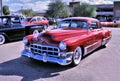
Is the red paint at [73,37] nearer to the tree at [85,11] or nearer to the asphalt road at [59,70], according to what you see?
the asphalt road at [59,70]

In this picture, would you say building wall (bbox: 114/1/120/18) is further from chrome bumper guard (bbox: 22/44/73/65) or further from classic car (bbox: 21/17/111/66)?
chrome bumper guard (bbox: 22/44/73/65)

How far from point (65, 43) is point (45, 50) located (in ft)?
2.40

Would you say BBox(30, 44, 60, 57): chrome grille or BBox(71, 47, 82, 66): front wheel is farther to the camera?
BBox(71, 47, 82, 66): front wheel

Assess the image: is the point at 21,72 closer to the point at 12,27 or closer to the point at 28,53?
the point at 28,53

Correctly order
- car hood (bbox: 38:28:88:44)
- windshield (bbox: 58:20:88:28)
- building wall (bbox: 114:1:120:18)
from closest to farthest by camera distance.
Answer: car hood (bbox: 38:28:88:44) → windshield (bbox: 58:20:88:28) → building wall (bbox: 114:1:120:18)

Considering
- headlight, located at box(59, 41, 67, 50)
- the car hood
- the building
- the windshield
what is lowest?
the building

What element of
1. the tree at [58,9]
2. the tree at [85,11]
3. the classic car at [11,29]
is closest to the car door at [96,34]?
the classic car at [11,29]

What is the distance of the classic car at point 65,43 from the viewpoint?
6027 mm

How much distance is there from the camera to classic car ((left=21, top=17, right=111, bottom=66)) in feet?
19.8

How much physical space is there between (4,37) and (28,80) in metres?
6.54

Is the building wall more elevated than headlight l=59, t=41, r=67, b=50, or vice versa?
headlight l=59, t=41, r=67, b=50

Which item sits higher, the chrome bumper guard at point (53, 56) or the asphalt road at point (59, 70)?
the chrome bumper guard at point (53, 56)

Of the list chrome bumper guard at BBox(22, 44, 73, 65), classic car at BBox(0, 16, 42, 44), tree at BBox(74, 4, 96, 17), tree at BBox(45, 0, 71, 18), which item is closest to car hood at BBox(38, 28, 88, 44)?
chrome bumper guard at BBox(22, 44, 73, 65)

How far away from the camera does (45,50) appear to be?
6.27 m
